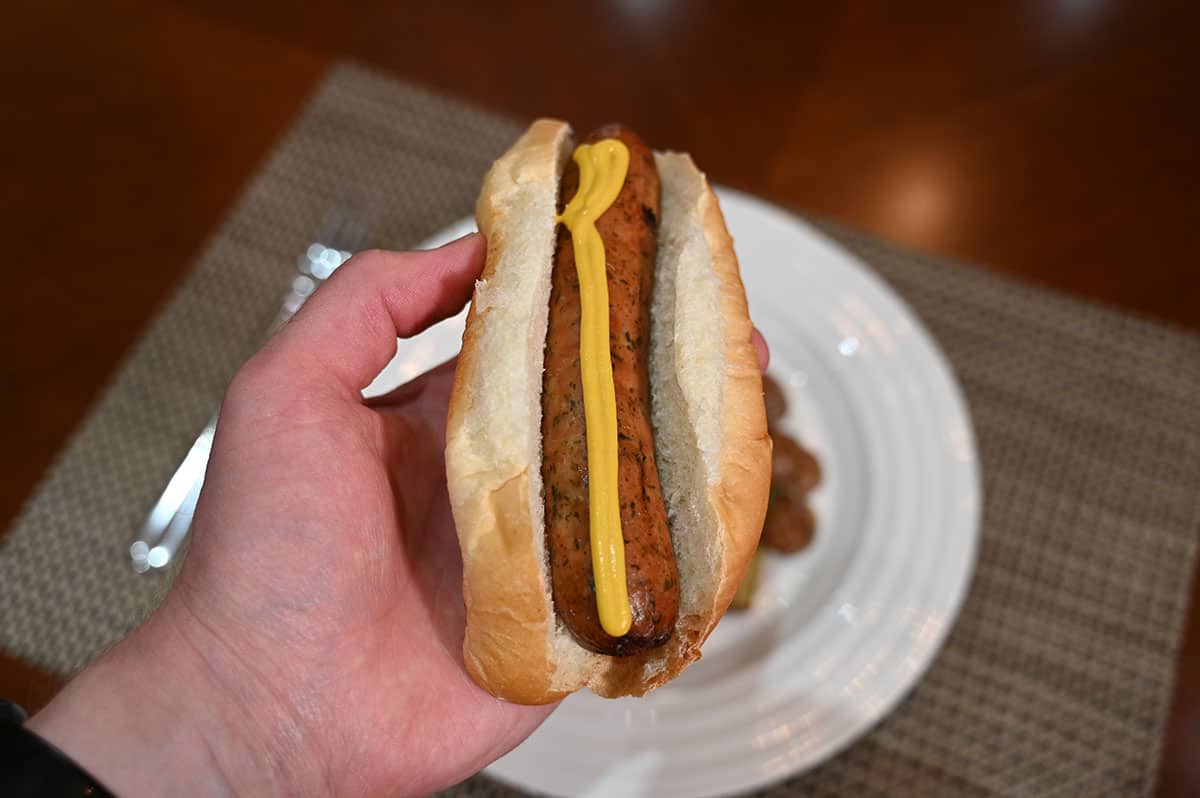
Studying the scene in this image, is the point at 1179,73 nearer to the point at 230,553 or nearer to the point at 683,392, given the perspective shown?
the point at 683,392

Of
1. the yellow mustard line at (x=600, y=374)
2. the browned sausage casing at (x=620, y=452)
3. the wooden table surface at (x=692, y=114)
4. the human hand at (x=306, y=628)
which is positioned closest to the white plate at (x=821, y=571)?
the human hand at (x=306, y=628)

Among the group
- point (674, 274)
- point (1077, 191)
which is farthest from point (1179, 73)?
point (674, 274)

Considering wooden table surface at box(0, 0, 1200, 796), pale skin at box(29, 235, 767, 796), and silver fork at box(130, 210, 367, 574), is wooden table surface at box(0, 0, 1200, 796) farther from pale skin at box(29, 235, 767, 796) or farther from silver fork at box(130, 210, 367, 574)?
pale skin at box(29, 235, 767, 796)

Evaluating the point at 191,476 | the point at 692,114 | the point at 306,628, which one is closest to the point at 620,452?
the point at 306,628

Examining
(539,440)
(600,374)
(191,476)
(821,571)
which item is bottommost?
(821,571)

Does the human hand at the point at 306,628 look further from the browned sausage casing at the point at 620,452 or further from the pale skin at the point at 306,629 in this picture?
the browned sausage casing at the point at 620,452

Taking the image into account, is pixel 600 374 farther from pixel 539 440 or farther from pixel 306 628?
pixel 306 628
